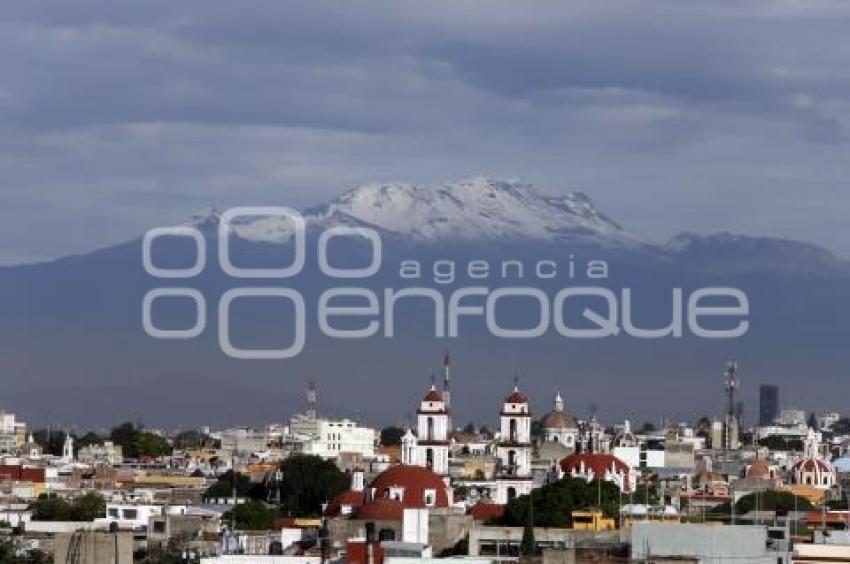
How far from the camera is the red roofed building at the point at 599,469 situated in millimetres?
110000

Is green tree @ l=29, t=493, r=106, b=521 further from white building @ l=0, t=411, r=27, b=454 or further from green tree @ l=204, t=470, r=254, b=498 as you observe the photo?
white building @ l=0, t=411, r=27, b=454

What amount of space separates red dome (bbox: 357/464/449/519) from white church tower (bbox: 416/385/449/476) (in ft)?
59.9

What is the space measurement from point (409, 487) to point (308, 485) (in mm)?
19851

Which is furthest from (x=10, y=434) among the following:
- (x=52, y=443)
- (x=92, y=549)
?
(x=92, y=549)

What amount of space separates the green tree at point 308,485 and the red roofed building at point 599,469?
27.8 ft

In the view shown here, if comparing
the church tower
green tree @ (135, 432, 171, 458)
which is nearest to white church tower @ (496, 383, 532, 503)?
the church tower

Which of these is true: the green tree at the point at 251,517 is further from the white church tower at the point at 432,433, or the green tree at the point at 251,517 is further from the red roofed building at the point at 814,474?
the red roofed building at the point at 814,474

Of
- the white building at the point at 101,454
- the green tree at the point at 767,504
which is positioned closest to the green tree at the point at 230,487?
the white building at the point at 101,454

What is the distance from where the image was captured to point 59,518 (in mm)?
88375

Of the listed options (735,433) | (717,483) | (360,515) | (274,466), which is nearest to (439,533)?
(360,515)

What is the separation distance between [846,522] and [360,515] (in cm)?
1520

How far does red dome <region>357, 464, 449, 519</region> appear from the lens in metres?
88.7

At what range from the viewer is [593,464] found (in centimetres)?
11300

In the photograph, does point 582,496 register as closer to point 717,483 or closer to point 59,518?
point 59,518
